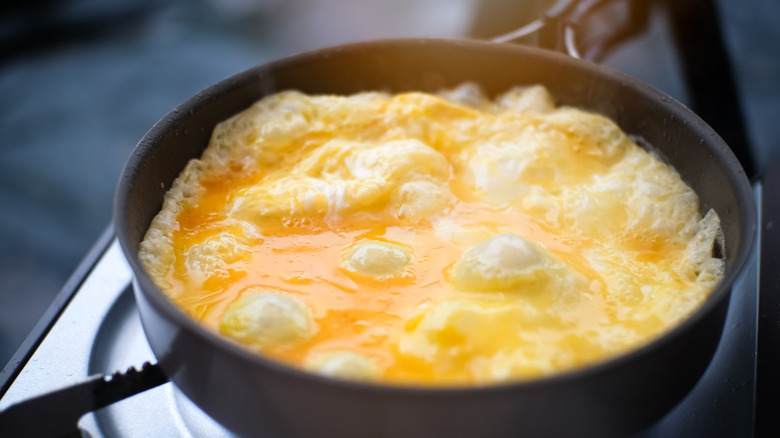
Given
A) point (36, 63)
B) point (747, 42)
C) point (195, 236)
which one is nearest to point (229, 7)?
point (36, 63)

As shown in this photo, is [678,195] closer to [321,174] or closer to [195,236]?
[321,174]

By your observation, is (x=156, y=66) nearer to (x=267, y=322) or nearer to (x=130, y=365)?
(x=130, y=365)

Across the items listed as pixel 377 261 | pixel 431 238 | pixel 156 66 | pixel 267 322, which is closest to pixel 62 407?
pixel 267 322

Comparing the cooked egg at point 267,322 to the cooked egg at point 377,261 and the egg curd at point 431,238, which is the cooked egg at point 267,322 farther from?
the cooked egg at point 377,261

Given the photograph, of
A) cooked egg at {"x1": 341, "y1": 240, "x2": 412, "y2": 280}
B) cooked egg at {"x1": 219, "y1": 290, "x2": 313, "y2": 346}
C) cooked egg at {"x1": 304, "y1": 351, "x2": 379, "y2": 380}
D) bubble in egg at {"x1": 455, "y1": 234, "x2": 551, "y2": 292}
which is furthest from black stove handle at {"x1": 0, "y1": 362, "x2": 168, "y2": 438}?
bubble in egg at {"x1": 455, "y1": 234, "x2": 551, "y2": 292}

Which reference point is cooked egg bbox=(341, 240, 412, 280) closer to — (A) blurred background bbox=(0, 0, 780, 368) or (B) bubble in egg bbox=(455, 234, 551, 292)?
(B) bubble in egg bbox=(455, 234, 551, 292)

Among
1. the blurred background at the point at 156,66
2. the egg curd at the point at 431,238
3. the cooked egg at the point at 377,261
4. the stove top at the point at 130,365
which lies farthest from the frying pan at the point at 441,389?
the blurred background at the point at 156,66
